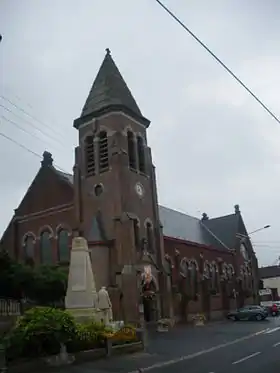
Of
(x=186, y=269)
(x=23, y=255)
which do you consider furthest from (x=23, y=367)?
(x=186, y=269)

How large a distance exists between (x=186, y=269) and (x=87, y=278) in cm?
2524

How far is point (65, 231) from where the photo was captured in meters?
38.9

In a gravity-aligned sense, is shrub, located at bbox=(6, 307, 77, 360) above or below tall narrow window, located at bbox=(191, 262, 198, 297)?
below

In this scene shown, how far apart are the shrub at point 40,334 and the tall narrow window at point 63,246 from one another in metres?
22.4

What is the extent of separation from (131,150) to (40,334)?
26.1 metres

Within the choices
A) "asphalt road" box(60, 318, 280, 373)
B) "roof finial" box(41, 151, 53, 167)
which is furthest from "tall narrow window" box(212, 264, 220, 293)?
"asphalt road" box(60, 318, 280, 373)

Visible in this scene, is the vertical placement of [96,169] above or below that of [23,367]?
above

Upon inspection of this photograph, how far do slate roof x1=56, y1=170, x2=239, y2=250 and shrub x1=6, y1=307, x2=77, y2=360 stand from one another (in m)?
31.0

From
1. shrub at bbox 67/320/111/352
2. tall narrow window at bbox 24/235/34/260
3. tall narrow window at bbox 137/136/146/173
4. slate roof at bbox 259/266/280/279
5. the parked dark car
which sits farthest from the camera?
slate roof at bbox 259/266/280/279

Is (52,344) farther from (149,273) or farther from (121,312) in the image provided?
(149,273)

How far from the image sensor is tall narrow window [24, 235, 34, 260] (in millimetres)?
40716

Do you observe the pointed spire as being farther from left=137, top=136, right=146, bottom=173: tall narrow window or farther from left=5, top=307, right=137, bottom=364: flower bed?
left=5, top=307, right=137, bottom=364: flower bed

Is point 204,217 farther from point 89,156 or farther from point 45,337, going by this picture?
point 45,337

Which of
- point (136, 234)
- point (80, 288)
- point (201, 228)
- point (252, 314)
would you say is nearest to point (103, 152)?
point (136, 234)
